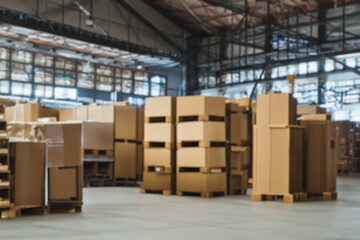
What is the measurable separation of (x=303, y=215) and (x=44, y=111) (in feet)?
26.4

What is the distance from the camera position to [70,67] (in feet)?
76.5

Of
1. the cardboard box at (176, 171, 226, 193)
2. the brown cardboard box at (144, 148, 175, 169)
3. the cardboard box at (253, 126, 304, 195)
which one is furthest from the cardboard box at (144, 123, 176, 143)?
the cardboard box at (253, 126, 304, 195)

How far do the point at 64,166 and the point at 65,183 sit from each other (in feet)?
0.73

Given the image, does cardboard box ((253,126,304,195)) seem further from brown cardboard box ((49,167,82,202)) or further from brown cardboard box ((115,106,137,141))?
brown cardboard box ((115,106,137,141))

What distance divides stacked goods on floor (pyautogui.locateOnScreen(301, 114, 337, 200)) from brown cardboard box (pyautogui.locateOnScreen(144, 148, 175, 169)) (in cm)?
250

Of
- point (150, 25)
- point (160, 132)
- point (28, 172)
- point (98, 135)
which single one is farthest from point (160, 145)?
point (150, 25)

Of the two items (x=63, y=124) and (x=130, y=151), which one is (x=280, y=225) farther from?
(x=130, y=151)

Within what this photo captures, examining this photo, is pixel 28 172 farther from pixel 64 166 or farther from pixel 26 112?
pixel 26 112

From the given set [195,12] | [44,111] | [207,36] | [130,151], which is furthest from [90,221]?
[207,36]

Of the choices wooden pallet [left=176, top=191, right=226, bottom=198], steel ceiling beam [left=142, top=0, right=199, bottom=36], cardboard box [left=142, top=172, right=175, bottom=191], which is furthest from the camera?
steel ceiling beam [left=142, top=0, right=199, bottom=36]

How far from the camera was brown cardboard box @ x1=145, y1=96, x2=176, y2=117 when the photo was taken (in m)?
9.35

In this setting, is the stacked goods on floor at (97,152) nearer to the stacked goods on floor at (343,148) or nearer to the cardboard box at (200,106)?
the cardboard box at (200,106)

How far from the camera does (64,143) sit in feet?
21.5

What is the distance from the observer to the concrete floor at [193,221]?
4.82m
